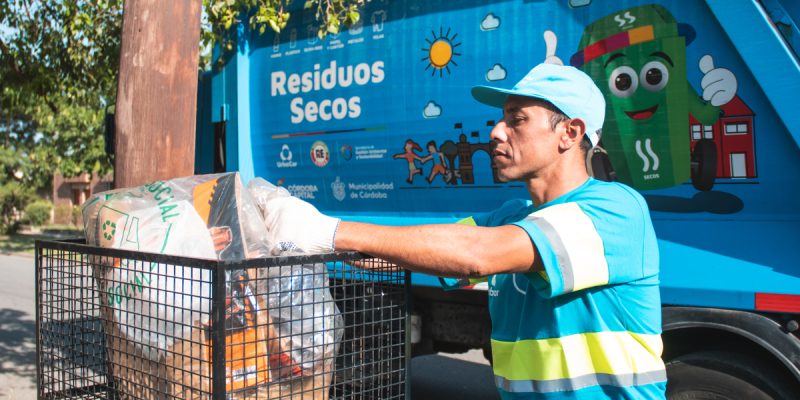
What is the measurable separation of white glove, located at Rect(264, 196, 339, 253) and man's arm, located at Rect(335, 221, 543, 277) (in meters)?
0.13

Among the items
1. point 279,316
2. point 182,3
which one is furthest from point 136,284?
point 182,3

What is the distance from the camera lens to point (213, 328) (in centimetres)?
171

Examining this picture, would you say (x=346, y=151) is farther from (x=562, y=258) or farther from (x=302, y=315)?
(x=562, y=258)

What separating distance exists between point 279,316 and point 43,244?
964 mm

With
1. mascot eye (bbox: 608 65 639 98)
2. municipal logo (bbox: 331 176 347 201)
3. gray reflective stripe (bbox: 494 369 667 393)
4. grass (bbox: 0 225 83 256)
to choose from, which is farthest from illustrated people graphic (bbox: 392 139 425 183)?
grass (bbox: 0 225 83 256)

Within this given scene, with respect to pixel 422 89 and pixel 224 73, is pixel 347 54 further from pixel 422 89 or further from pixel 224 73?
pixel 224 73

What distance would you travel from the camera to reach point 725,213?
315 centimetres

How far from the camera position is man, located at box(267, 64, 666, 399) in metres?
1.74

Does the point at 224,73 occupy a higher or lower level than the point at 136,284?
higher

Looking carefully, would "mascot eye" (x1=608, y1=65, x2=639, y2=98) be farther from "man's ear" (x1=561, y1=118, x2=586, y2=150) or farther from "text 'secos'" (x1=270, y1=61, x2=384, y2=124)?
"man's ear" (x1=561, y1=118, x2=586, y2=150)

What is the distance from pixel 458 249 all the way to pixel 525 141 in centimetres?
38

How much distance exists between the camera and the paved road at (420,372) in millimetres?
5949

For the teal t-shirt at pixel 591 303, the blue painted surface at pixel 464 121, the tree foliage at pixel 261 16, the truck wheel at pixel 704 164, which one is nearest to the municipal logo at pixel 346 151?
the blue painted surface at pixel 464 121

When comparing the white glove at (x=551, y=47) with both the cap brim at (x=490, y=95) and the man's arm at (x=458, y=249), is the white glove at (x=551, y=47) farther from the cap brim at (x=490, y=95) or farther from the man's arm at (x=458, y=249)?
the man's arm at (x=458, y=249)
